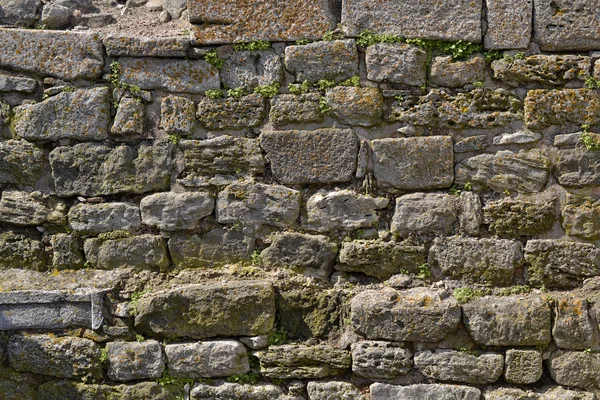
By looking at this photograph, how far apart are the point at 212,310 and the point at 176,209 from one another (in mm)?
542

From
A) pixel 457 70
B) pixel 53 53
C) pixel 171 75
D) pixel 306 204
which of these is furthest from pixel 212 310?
pixel 457 70

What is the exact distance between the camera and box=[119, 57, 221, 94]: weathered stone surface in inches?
144

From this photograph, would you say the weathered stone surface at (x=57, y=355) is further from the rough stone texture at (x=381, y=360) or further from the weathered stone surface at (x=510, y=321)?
the weathered stone surface at (x=510, y=321)

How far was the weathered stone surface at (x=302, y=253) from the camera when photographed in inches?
142

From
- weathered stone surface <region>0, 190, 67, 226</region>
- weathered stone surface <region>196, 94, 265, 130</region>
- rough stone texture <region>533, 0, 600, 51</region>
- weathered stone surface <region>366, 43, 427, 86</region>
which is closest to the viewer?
rough stone texture <region>533, 0, 600, 51</region>

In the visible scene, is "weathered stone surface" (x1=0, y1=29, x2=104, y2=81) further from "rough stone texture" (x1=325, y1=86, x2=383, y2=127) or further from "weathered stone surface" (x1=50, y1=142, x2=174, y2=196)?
"rough stone texture" (x1=325, y1=86, x2=383, y2=127)

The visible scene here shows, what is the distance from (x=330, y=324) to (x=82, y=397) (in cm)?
132

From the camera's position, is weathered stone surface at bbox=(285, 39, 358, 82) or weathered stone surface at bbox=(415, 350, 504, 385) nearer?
weathered stone surface at bbox=(415, 350, 504, 385)

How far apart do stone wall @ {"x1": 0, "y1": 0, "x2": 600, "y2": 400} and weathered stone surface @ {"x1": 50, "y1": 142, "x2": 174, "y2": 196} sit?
1 centimetres

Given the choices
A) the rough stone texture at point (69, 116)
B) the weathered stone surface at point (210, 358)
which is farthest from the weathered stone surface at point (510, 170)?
the rough stone texture at point (69, 116)

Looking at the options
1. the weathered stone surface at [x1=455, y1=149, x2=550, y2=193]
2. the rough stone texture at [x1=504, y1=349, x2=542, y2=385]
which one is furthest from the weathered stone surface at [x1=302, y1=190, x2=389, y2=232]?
the rough stone texture at [x1=504, y1=349, x2=542, y2=385]

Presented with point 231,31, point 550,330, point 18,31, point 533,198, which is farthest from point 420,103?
point 18,31

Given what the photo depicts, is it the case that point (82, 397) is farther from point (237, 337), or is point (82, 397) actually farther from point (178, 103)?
point (178, 103)

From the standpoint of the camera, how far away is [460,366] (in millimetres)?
3451
